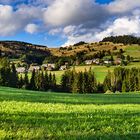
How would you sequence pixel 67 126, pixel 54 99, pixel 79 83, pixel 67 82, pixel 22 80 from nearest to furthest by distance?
pixel 67 126
pixel 54 99
pixel 22 80
pixel 79 83
pixel 67 82

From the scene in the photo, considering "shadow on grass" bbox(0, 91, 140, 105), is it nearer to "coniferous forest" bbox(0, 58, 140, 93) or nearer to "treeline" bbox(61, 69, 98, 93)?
"coniferous forest" bbox(0, 58, 140, 93)

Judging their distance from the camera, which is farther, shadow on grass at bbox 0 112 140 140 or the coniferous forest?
the coniferous forest

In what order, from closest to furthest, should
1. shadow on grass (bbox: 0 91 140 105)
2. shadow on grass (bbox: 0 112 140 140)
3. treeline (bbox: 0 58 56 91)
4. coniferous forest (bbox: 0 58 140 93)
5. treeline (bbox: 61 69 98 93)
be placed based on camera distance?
shadow on grass (bbox: 0 112 140 140), shadow on grass (bbox: 0 91 140 105), treeline (bbox: 0 58 56 91), coniferous forest (bbox: 0 58 140 93), treeline (bbox: 61 69 98 93)

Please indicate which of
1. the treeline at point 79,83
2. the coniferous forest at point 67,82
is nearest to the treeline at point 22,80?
the coniferous forest at point 67,82

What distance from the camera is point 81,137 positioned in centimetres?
1438

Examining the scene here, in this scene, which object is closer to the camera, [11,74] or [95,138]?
[95,138]

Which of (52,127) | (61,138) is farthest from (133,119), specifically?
(61,138)

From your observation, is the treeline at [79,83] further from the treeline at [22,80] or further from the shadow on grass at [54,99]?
the shadow on grass at [54,99]

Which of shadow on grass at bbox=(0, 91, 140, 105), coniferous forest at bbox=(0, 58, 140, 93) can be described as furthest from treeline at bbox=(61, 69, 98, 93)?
shadow on grass at bbox=(0, 91, 140, 105)

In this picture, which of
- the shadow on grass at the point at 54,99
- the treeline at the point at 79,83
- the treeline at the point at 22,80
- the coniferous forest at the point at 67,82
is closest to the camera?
the shadow on grass at the point at 54,99

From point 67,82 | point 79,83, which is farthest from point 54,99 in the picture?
point 67,82

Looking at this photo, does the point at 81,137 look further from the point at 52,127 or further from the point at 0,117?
the point at 0,117

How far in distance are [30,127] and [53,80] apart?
18038 centimetres

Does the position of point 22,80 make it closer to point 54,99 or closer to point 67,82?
point 67,82
